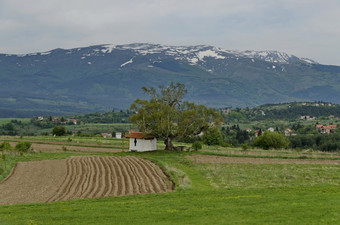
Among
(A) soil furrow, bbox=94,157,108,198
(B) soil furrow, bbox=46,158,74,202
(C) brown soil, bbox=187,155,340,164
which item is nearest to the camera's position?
(B) soil furrow, bbox=46,158,74,202

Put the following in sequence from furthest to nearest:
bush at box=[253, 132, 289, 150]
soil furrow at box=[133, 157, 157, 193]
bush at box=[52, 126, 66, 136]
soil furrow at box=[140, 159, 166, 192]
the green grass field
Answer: bush at box=[52, 126, 66, 136] → bush at box=[253, 132, 289, 150] → soil furrow at box=[140, 159, 166, 192] → soil furrow at box=[133, 157, 157, 193] → the green grass field

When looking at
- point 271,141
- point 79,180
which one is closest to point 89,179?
point 79,180

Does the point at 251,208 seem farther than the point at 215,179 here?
No

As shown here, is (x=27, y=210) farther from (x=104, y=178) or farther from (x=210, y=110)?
(x=210, y=110)

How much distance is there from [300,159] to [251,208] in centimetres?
3829

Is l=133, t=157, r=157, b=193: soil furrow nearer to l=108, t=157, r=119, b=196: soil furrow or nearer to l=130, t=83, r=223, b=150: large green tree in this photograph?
l=108, t=157, r=119, b=196: soil furrow

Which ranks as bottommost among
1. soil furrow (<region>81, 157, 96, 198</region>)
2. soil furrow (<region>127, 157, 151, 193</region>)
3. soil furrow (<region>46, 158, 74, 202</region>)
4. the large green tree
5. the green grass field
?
soil furrow (<region>46, 158, 74, 202</region>)

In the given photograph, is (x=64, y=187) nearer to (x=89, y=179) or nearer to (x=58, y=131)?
(x=89, y=179)

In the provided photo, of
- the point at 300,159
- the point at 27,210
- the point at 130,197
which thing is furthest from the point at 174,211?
the point at 300,159

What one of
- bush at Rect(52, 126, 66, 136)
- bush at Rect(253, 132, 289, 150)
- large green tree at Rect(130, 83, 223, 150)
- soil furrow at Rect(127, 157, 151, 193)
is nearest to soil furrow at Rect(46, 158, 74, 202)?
soil furrow at Rect(127, 157, 151, 193)

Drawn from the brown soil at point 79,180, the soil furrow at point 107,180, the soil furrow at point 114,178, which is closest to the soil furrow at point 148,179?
the brown soil at point 79,180

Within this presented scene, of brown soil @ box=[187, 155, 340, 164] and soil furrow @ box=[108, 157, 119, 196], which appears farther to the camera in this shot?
brown soil @ box=[187, 155, 340, 164]

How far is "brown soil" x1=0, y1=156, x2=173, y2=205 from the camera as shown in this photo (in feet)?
99.5

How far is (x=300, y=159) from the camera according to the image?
2251 inches
